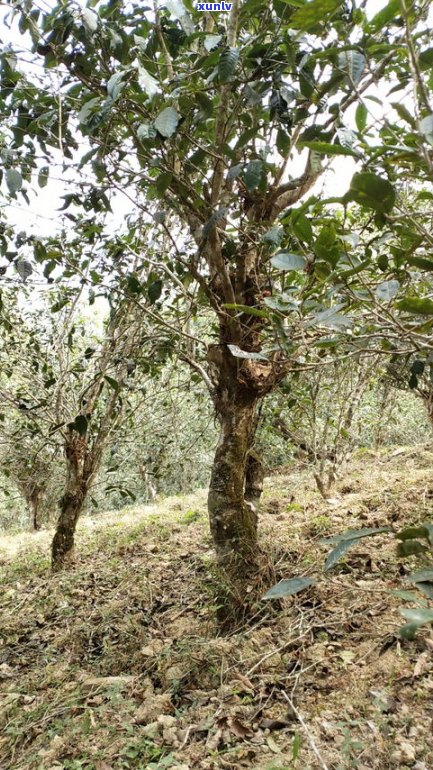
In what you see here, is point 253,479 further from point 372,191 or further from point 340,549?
point 372,191

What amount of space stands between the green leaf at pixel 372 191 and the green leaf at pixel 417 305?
210mm

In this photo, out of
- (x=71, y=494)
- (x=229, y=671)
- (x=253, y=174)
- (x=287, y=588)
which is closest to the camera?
(x=287, y=588)

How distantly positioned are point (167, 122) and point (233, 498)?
1840 mm

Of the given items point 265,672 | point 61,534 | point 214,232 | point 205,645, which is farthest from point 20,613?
point 214,232

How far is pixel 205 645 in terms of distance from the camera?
7.66ft

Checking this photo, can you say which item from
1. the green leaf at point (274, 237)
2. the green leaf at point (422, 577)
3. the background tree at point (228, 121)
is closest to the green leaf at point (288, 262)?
the background tree at point (228, 121)

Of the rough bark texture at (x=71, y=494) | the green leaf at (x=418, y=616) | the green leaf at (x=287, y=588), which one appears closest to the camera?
the green leaf at (x=418, y=616)

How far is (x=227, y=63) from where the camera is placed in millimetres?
1522

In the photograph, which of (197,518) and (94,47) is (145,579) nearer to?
(197,518)

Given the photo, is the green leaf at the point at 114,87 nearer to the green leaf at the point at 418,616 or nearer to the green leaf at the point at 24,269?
the green leaf at the point at 24,269

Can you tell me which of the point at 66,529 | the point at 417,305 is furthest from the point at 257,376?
the point at 66,529

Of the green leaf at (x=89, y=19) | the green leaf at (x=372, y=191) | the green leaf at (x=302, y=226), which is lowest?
the green leaf at (x=372, y=191)

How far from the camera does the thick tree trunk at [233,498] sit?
2.59 meters

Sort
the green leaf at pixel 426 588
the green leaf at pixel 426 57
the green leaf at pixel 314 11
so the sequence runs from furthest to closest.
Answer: the green leaf at pixel 426 57 < the green leaf at pixel 314 11 < the green leaf at pixel 426 588
